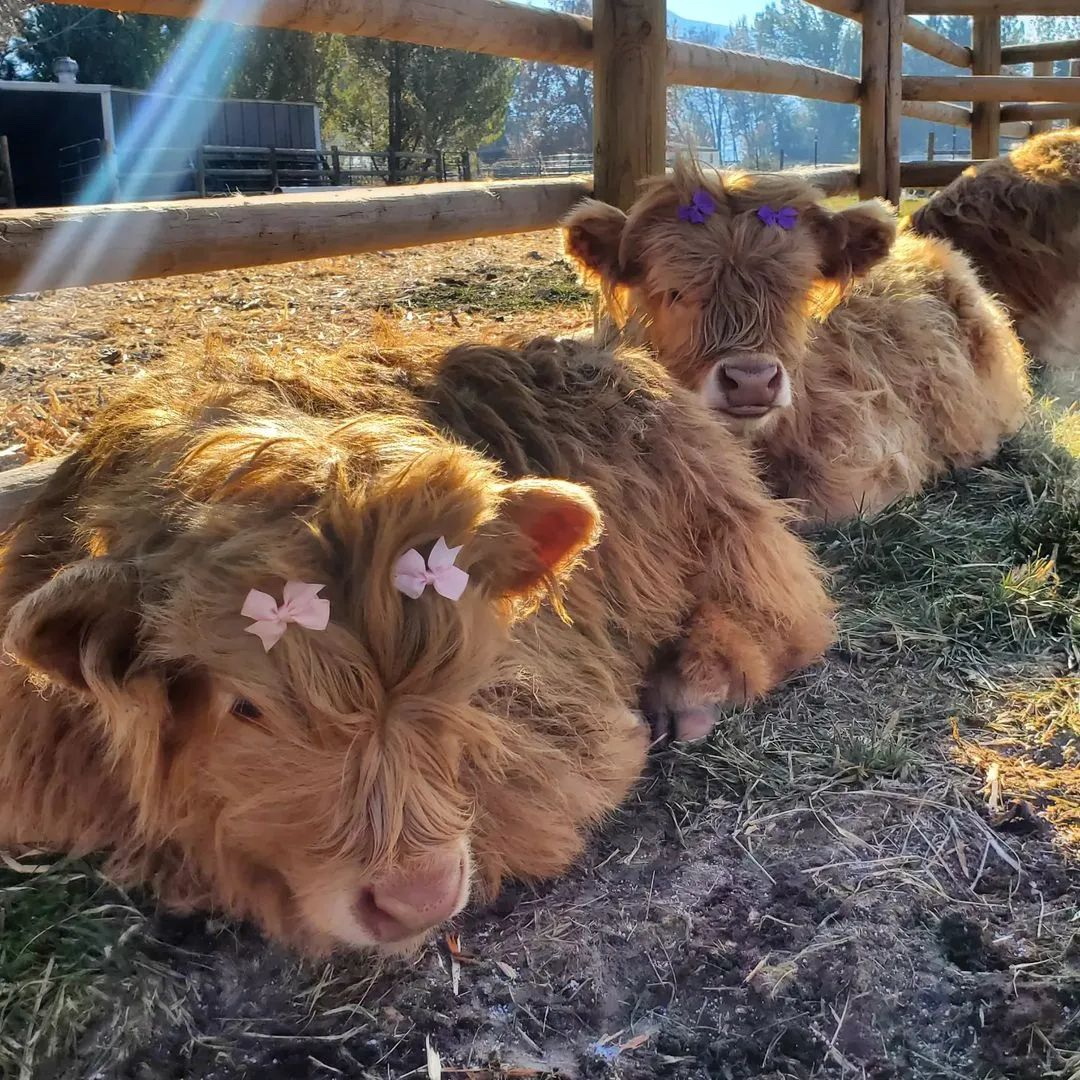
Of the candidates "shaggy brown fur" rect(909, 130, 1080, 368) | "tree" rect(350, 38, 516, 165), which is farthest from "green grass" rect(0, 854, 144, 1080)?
"tree" rect(350, 38, 516, 165)

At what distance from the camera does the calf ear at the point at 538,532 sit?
5.99ft

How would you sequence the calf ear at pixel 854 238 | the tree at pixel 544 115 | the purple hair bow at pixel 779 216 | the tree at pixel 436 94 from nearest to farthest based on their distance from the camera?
the purple hair bow at pixel 779 216
the calf ear at pixel 854 238
the tree at pixel 436 94
the tree at pixel 544 115

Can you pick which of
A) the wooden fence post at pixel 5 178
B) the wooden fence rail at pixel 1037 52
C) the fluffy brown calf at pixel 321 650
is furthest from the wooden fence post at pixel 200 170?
the fluffy brown calf at pixel 321 650

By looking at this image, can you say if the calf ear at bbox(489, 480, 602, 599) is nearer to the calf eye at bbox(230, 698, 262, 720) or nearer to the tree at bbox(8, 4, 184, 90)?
the calf eye at bbox(230, 698, 262, 720)

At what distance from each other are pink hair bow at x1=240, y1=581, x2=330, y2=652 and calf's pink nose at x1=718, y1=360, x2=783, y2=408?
2474 millimetres

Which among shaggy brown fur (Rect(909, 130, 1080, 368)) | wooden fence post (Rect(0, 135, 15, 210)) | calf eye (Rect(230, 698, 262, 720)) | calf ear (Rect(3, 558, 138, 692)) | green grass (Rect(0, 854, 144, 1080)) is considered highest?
wooden fence post (Rect(0, 135, 15, 210))

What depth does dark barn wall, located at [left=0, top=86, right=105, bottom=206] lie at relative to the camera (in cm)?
2017

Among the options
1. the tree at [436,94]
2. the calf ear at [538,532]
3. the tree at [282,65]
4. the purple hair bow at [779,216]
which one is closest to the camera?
the calf ear at [538,532]

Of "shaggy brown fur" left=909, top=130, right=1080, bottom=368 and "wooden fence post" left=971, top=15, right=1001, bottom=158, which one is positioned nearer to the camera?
"shaggy brown fur" left=909, top=130, right=1080, bottom=368

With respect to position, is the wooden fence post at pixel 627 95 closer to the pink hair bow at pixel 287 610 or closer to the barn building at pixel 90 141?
the pink hair bow at pixel 287 610

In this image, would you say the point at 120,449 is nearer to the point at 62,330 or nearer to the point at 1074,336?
the point at 62,330

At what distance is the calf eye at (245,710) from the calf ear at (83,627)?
18 centimetres

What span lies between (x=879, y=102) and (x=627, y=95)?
3.81 metres

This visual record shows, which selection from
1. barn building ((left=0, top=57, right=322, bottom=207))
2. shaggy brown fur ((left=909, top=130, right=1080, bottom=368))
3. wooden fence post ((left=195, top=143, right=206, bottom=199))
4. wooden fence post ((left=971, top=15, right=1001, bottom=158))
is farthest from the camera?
wooden fence post ((left=195, top=143, right=206, bottom=199))
